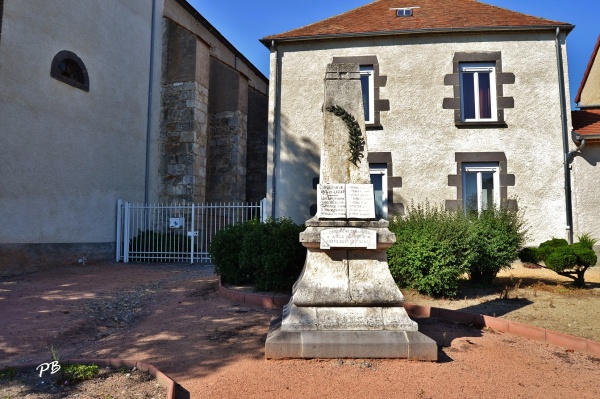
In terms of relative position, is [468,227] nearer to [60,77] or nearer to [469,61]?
[469,61]

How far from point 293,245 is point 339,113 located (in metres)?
2.49

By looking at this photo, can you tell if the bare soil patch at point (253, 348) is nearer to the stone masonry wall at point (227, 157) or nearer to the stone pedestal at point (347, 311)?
the stone pedestal at point (347, 311)

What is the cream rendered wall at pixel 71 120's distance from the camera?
29.3 ft

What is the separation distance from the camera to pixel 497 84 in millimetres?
10109

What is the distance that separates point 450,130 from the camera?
10133mm

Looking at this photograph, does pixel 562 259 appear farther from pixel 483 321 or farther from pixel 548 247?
pixel 483 321

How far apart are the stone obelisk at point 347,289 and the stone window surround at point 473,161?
6.24 meters

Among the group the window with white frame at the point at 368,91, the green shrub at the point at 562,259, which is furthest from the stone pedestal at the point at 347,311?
the window with white frame at the point at 368,91

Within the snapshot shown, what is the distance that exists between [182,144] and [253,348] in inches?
404

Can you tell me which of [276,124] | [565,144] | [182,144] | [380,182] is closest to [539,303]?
[380,182]

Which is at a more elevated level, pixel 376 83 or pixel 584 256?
pixel 376 83

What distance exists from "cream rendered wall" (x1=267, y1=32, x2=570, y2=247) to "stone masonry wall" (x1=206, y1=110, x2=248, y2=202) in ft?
13.4

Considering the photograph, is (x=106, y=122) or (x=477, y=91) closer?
(x=477, y=91)

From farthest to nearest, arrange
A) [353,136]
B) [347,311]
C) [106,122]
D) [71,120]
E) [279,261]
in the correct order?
[106,122] < [71,120] < [279,261] < [353,136] < [347,311]
